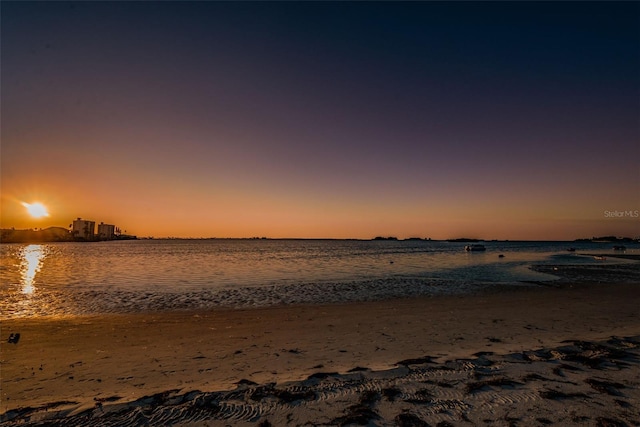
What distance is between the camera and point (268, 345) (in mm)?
10242

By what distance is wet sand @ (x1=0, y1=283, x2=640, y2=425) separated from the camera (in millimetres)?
5770

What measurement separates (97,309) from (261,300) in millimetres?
8556

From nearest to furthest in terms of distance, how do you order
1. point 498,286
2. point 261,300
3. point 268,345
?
1. point 268,345
2. point 261,300
3. point 498,286

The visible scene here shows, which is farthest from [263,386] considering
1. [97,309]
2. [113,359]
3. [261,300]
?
[97,309]

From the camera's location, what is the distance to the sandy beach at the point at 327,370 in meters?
5.75

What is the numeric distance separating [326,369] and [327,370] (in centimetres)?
8

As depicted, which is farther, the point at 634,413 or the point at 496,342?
the point at 496,342

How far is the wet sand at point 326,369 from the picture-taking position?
577cm

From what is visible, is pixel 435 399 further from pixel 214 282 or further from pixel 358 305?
pixel 214 282

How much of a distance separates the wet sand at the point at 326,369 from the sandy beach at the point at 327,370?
35mm

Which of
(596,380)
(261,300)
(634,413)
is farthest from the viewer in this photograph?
(261,300)

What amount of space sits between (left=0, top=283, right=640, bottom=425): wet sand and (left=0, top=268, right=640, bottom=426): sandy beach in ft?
0.12

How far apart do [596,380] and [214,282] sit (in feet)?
85.9

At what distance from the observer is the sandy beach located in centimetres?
575
